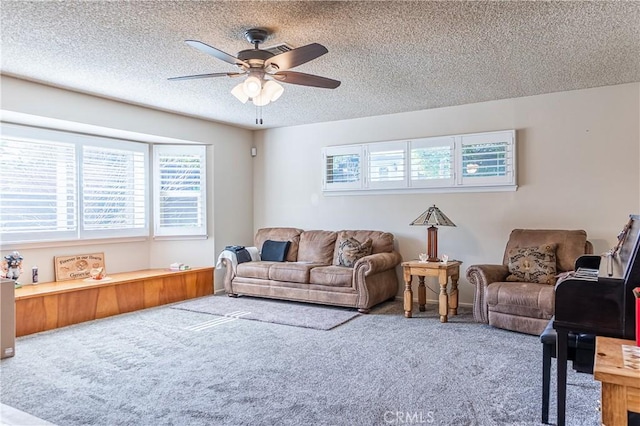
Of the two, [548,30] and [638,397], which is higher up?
[548,30]

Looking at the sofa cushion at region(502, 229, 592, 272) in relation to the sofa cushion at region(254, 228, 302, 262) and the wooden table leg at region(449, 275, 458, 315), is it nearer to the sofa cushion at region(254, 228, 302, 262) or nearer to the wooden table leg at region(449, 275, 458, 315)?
the wooden table leg at region(449, 275, 458, 315)

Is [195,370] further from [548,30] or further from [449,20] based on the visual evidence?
Result: [548,30]

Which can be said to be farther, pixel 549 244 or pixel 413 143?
pixel 413 143

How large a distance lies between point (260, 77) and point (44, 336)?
330cm

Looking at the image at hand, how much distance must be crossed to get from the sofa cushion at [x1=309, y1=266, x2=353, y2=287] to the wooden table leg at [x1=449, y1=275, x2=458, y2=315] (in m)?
1.16

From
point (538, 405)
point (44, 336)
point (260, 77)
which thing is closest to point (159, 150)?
point (44, 336)

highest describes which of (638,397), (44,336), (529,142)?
(529,142)

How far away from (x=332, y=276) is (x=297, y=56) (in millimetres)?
2923

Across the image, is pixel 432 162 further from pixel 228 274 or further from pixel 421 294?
pixel 228 274

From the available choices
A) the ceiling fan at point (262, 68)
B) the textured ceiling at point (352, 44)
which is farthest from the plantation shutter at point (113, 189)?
the ceiling fan at point (262, 68)

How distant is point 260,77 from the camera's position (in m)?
3.16

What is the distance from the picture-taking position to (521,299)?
13.0 ft

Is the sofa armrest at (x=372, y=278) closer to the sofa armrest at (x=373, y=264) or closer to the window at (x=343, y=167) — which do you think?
the sofa armrest at (x=373, y=264)

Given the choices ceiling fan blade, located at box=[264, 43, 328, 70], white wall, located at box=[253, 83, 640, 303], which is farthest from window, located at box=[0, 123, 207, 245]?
ceiling fan blade, located at box=[264, 43, 328, 70]
